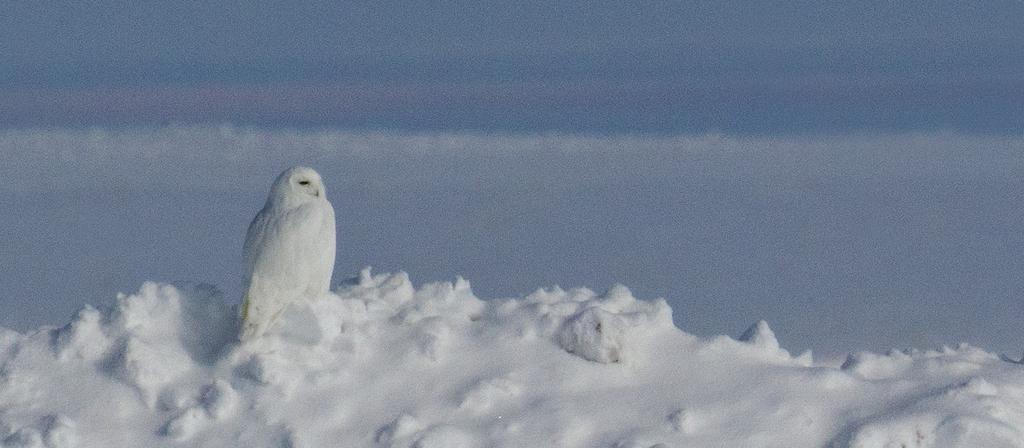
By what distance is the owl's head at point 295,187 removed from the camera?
10.7 meters

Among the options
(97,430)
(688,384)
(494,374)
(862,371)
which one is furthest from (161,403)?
(862,371)

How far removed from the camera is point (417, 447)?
9.62 meters

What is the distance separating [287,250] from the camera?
1042cm

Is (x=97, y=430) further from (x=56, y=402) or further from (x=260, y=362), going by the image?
(x=260, y=362)

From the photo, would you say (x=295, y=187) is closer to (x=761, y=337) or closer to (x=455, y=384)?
(x=455, y=384)

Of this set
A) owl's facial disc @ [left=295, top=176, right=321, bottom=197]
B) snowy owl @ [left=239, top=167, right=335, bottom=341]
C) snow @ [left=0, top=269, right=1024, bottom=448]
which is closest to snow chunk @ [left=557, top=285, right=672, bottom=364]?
snow @ [left=0, top=269, right=1024, bottom=448]

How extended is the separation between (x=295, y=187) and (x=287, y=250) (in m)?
0.50

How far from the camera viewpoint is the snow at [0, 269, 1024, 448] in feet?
32.4

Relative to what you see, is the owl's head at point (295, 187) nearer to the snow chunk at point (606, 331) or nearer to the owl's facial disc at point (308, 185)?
the owl's facial disc at point (308, 185)

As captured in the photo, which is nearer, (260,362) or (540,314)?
(260,362)

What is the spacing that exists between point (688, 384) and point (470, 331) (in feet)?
4.84

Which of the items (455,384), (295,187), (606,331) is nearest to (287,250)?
(295,187)

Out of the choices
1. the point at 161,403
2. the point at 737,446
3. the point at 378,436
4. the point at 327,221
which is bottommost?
the point at 737,446

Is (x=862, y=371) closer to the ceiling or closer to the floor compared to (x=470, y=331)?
closer to the floor
